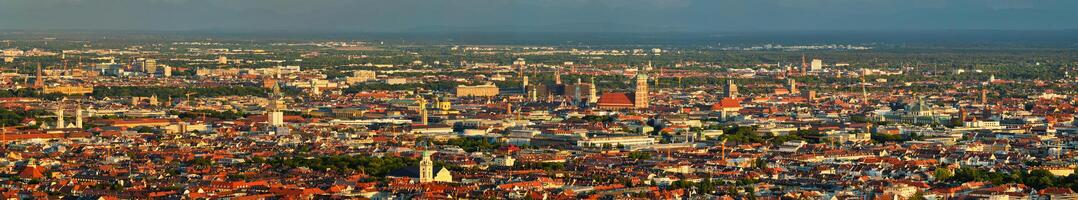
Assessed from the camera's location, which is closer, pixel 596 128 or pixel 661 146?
pixel 661 146

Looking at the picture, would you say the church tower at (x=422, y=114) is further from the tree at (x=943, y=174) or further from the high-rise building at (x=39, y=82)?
the tree at (x=943, y=174)

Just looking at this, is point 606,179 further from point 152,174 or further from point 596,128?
point 596,128

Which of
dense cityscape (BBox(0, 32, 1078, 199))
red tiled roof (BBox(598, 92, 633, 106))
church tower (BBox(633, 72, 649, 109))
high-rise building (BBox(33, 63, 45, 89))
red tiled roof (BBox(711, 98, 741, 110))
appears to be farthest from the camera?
high-rise building (BBox(33, 63, 45, 89))

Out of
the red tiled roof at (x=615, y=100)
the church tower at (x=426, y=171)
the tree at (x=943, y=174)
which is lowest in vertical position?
the red tiled roof at (x=615, y=100)

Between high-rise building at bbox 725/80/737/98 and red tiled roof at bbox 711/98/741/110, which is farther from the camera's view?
high-rise building at bbox 725/80/737/98

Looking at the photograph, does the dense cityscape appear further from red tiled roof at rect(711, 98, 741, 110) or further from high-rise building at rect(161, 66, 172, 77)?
high-rise building at rect(161, 66, 172, 77)

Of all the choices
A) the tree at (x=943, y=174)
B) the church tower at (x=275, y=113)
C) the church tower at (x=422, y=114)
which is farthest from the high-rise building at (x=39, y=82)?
the tree at (x=943, y=174)

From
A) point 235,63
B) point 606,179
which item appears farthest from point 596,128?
point 235,63

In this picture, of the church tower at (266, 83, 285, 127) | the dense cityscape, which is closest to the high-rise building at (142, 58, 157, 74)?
the dense cityscape

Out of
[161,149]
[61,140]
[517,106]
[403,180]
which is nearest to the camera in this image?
[403,180]
